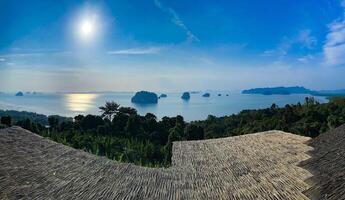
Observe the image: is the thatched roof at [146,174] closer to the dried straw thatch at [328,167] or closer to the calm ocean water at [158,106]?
the dried straw thatch at [328,167]

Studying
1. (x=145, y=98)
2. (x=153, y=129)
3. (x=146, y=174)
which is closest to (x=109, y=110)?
(x=153, y=129)

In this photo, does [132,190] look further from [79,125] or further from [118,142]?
[79,125]

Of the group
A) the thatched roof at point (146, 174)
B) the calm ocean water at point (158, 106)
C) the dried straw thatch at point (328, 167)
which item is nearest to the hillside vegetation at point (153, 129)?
the thatched roof at point (146, 174)

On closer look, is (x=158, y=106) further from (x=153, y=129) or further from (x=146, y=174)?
(x=146, y=174)

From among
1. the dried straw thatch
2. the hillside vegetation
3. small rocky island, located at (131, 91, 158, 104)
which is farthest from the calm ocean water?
the dried straw thatch

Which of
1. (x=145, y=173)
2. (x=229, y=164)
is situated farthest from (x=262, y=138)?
(x=145, y=173)

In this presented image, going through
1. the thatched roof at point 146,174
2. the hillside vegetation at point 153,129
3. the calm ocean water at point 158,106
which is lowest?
the calm ocean water at point 158,106
